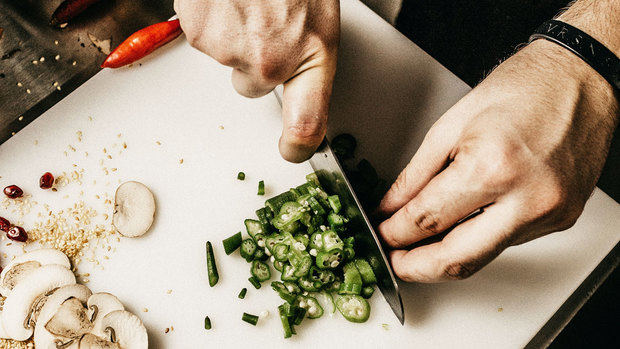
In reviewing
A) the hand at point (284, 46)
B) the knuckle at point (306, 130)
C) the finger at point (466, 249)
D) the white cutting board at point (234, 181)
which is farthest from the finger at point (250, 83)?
the finger at point (466, 249)

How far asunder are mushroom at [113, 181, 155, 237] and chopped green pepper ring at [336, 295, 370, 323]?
2.56 ft

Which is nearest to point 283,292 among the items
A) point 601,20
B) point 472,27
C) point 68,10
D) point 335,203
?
point 335,203

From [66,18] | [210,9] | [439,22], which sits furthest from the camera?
[439,22]

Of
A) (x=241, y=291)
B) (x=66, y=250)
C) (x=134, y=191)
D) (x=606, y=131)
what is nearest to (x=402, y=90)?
(x=606, y=131)

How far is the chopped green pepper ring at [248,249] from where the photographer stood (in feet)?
5.28

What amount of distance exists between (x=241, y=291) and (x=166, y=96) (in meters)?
0.83

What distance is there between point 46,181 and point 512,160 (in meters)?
1.63

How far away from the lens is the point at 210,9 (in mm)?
1185

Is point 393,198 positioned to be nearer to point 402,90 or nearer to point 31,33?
point 402,90

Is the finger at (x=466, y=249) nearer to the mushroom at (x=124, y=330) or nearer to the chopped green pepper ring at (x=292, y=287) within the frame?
the chopped green pepper ring at (x=292, y=287)

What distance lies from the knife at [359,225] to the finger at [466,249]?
0.36 feet

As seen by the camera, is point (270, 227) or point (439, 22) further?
point (439, 22)

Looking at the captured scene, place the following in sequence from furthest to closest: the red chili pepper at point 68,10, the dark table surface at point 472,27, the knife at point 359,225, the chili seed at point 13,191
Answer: the dark table surface at point 472,27 → the red chili pepper at point 68,10 → the chili seed at point 13,191 → the knife at point 359,225

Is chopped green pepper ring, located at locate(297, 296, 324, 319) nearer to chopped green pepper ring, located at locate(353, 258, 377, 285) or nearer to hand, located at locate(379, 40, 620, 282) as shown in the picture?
chopped green pepper ring, located at locate(353, 258, 377, 285)
